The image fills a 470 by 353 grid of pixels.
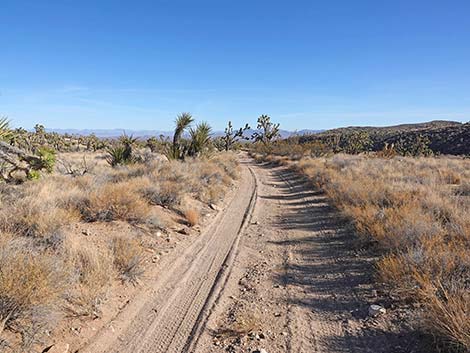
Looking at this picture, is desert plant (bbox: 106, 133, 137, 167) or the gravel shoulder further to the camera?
desert plant (bbox: 106, 133, 137, 167)

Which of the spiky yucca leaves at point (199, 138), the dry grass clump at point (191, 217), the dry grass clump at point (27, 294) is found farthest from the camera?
the spiky yucca leaves at point (199, 138)

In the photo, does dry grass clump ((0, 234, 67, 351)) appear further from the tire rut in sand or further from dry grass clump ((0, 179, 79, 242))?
dry grass clump ((0, 179, 79, 242))

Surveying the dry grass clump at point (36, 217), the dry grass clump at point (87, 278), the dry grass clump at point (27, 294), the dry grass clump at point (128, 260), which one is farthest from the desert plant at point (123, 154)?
the dry grass clump at point (27, 294)

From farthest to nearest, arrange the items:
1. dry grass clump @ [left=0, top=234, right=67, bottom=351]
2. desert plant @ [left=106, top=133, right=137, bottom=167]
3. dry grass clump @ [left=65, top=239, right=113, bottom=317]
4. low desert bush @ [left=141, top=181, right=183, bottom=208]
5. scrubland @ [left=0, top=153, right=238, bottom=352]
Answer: desert plant @ [left=106, top=133, right=137, bottom=167], low desert bush @ [left=141, top=181, right=183, bottom=208], dry grass clump @ [left=65, top=239, right=113, bottom=317], scrubland @ [left=0, top=153, right=238, bottom=352], dry grass clump @ [left=0, top=234, right=67, bottom=351]

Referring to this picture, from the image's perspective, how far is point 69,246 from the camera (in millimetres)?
5750

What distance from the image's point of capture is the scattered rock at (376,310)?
15.6 feet

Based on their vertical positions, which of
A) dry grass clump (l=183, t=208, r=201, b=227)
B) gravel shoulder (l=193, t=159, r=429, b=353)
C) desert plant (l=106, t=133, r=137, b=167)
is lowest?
gravel shoulder (l=193, t=159, r=429, b=353)

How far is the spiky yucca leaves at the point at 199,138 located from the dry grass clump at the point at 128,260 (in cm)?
1660

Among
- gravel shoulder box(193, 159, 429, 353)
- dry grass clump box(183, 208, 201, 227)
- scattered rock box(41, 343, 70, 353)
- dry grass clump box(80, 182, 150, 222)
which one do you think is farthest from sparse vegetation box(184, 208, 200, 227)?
scattered rock box(41, 343, 70, 353)

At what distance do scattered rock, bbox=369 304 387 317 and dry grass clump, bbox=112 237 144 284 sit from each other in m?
3.77

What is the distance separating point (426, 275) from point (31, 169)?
12.6m

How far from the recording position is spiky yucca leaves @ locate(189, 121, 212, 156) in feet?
74.1

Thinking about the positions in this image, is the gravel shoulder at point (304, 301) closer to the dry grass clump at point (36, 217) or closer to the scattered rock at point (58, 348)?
the scattered rock at point (58, 348)

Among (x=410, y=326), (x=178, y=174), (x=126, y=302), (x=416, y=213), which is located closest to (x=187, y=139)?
(x=178, y=174)
